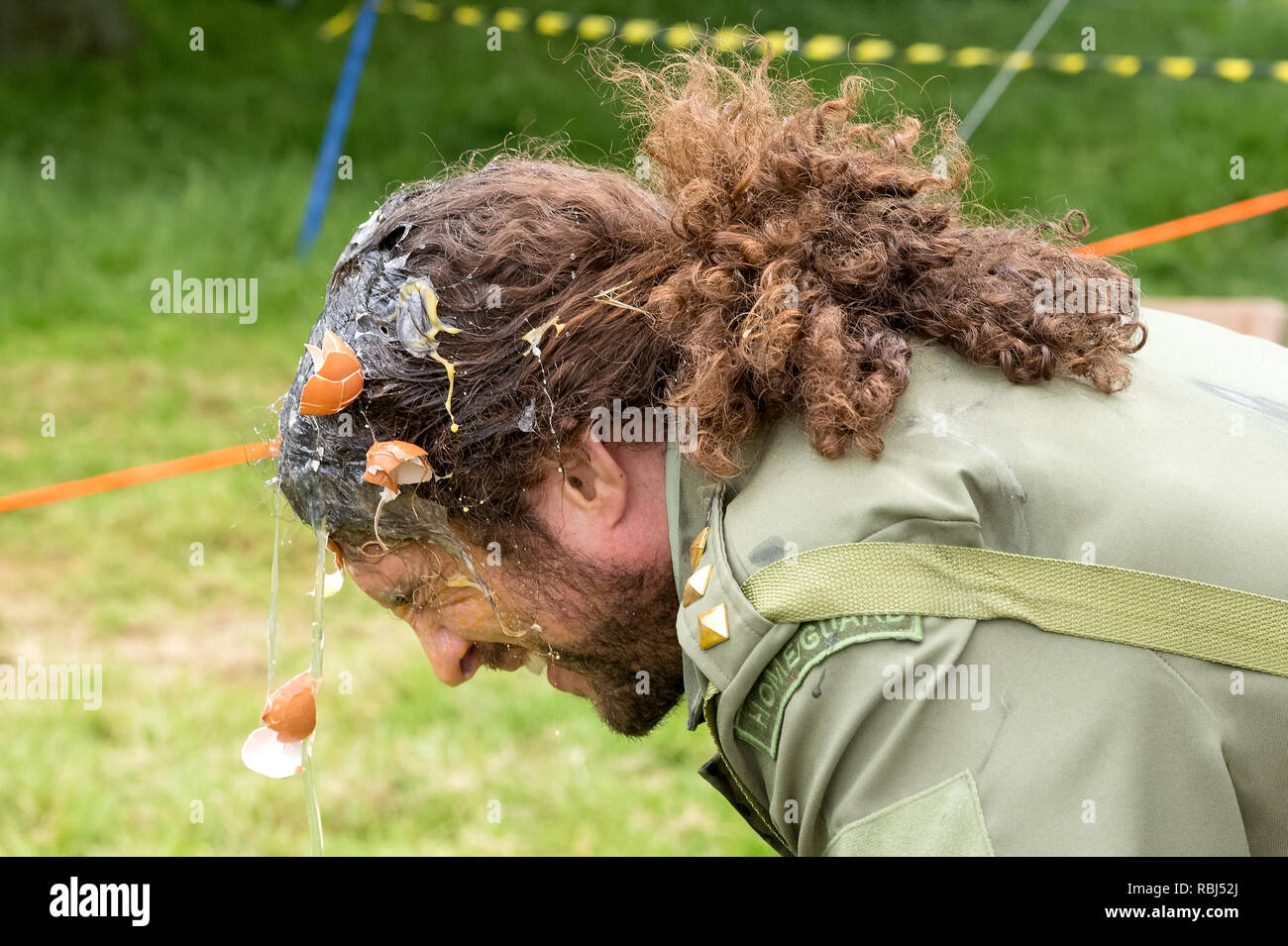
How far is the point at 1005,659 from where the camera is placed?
1.49 m

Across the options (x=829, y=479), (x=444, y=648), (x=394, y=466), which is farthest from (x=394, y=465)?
(x=829, y=479)

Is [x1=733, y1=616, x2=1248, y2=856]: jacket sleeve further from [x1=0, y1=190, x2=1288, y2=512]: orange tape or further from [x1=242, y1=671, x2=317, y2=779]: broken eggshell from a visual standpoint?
[x1=0, y1=190, x2=1288, y2=512]: orange tape

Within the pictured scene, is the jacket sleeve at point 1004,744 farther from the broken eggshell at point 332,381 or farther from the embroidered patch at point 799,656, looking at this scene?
the broken eggshell at point 332,381

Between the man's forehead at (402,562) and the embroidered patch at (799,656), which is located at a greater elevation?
the embroidered patch at (799,656)

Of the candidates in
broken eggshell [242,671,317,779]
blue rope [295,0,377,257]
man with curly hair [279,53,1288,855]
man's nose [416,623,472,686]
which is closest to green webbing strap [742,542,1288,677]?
man with curly hair [279,53,1288,855]

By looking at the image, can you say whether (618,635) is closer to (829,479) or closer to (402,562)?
(402,562)

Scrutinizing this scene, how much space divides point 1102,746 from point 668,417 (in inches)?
25.3

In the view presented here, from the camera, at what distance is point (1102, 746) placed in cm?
144

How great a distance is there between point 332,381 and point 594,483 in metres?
0.37

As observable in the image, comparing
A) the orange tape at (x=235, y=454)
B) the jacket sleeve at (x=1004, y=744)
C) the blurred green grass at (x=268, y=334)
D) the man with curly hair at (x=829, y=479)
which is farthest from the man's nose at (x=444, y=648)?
the orange tape at (x=235, y=454)

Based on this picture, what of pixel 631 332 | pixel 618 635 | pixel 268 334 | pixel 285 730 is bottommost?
pixel 268 334

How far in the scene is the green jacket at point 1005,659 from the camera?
144 centimetres
